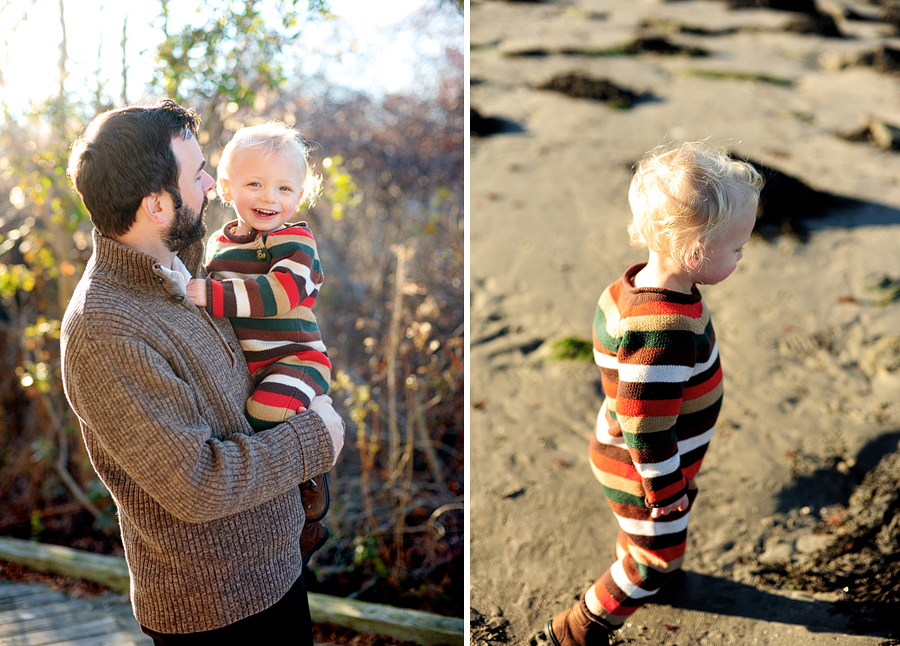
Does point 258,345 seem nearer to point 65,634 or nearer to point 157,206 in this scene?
point 157,206

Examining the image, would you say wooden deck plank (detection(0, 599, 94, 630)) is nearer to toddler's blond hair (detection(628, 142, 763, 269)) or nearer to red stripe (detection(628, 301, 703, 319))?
red stripe (detection(628, 301, 703, 319))

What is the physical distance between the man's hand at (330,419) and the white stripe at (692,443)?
39.9 inches

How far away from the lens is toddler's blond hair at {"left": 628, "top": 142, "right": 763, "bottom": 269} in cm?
191

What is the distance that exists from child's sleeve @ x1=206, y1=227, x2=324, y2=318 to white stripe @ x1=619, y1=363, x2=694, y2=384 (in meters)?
0.89

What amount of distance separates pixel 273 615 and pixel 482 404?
224 cm

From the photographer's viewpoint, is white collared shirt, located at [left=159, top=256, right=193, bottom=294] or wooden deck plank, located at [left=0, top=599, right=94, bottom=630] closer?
white collared shirt, located at [left=159, top=256, right=193, bottom=294]

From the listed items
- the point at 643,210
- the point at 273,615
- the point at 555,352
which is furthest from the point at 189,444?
the point at 555,352

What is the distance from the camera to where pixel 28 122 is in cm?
425

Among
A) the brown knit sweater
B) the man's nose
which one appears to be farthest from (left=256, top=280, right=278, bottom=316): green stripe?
the man's nose

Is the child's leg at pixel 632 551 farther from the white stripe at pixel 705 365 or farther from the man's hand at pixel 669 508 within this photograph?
the white stripe at pixel 705 365

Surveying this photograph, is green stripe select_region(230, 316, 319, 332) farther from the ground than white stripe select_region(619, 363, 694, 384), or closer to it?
farther from the ground

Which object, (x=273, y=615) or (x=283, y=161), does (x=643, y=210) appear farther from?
(x=273, y=615)

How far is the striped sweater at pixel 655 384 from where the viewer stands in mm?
1917

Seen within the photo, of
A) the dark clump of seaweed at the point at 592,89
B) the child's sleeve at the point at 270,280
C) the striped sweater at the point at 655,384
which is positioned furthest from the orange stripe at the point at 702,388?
the dark clump of seaweed at the point at 592,89
